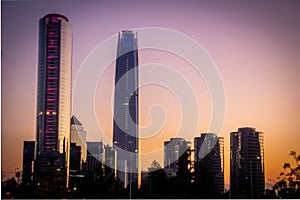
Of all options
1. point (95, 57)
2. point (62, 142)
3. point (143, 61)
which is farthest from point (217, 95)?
point (62, 142)

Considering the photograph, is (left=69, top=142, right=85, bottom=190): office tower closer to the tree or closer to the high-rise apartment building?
the high-rise apartment building

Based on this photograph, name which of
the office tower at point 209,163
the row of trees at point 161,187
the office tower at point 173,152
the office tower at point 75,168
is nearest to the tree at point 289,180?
the row of trees at point 161,187

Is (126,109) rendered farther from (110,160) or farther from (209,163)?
(209,163)

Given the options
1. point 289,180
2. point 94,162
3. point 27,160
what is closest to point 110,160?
point 94,162

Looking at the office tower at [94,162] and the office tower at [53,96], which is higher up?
the office tower at [53,96]

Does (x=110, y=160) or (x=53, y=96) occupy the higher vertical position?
(x=53, y=96)

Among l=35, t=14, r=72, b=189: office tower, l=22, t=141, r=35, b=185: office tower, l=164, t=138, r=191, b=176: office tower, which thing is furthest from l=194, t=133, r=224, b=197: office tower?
l=22, t=141, r=35, b=185: office tower

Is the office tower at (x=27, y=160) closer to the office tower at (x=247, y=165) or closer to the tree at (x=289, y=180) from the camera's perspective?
the office tower at (x=247, y=165)
